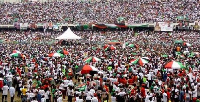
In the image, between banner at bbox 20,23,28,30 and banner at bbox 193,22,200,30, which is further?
banner at bbox 20,23,28,30

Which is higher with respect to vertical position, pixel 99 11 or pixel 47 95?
pixel 99 11

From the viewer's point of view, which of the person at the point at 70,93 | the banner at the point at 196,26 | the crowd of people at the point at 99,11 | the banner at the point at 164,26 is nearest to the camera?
the person at the point at 70,93

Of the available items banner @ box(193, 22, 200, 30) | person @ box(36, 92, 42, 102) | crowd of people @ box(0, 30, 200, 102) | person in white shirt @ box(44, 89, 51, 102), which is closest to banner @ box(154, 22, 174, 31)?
banner @ box(193, 22, 200, 30)

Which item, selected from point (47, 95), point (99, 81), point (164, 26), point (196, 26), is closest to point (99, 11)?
point (164, 26)

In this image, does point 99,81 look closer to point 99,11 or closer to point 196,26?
point 196,26

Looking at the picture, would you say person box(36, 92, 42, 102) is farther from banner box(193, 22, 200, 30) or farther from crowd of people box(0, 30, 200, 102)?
banner box(193, 22, 200, 30)

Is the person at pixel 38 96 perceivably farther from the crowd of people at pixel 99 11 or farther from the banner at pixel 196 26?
the crowd of people at pixel 99 11

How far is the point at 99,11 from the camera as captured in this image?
6512 centimetres

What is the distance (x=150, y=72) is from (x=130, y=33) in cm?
3002

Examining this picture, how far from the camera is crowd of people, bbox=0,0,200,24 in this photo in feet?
197

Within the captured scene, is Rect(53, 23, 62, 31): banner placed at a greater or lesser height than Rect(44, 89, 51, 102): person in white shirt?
greater

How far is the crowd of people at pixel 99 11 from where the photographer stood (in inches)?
2366

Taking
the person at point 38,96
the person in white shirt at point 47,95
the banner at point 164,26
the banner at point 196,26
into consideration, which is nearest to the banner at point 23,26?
the banner at point 164,26

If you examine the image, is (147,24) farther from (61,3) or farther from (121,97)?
(121,97)
